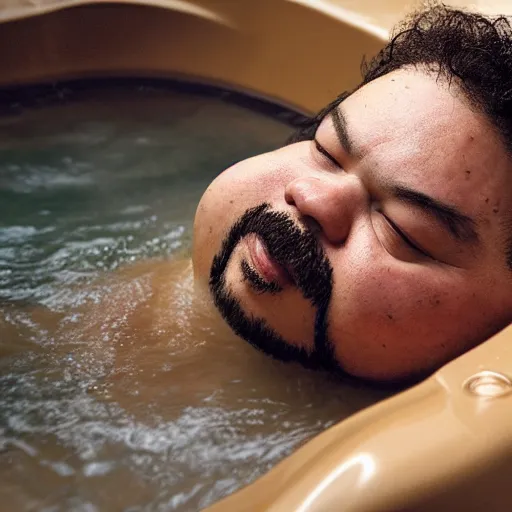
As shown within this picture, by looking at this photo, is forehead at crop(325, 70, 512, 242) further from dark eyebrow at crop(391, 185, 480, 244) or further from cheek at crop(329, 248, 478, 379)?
cheek at crop(329, 248, 478, 379)

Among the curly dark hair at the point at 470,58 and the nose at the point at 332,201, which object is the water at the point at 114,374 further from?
the curly dark hair at the point at 470,58

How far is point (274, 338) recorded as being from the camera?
112 centimetres

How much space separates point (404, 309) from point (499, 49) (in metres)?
0.45

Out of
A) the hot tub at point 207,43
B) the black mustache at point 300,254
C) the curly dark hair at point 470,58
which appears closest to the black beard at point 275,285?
the black mustache at point 300,254

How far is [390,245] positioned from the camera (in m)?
1.03

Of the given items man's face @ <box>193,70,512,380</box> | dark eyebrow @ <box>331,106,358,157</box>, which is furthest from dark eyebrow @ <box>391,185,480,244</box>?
dark eyebrow @ <box>331,106,358,157</box>

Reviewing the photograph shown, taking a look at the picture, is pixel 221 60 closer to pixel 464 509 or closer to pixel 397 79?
pixel 397 79

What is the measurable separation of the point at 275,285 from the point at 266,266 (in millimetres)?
31

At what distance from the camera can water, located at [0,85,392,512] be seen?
0.98 m

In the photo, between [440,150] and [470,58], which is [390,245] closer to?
[440,150]

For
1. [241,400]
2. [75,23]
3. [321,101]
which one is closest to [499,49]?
[241,400]

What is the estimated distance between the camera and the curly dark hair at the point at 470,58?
1.06m

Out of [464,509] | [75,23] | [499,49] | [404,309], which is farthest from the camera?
[75,23]

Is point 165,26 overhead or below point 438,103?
below
